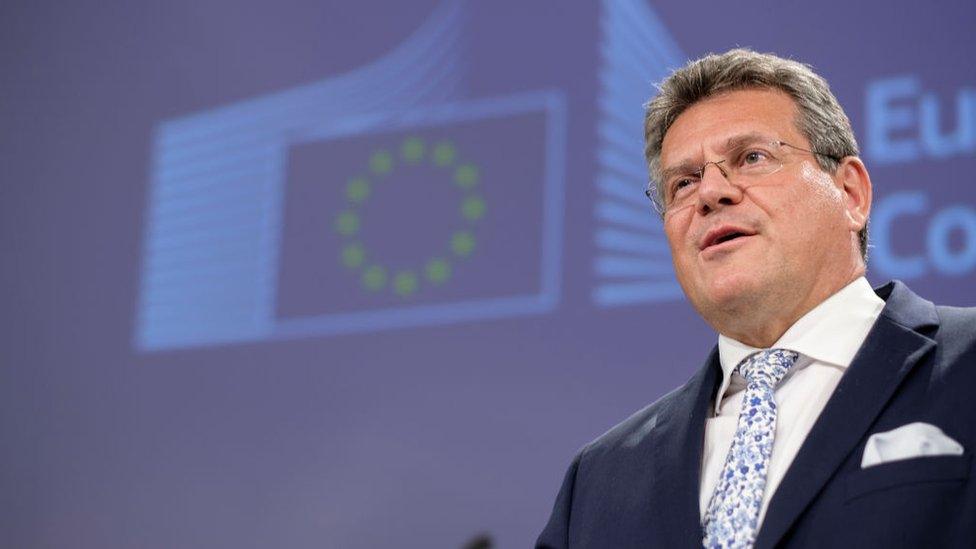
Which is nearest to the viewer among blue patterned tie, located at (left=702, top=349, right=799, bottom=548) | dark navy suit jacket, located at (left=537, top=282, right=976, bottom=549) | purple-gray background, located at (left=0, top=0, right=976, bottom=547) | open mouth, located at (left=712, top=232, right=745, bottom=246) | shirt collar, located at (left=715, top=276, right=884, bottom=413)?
dark navy suit jacket, located at (left=537, top=282, right=976, bottom=549)

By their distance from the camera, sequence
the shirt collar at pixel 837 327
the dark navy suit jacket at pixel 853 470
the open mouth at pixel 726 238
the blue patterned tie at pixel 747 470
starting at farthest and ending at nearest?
the open mouth at pixel 726 238
the shirt collar at pixel 837 327
the blue patterned tie at pixel 747 470
the dark navy suit jacket at pixel 853 470

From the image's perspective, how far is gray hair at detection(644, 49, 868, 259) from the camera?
1.67 m

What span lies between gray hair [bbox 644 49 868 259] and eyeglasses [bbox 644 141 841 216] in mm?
27

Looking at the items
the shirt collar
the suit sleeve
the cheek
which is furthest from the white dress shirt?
the suit sleeve

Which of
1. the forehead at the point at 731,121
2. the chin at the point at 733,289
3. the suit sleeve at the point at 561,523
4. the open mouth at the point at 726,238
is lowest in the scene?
the suit sleeve at the point at 561,523

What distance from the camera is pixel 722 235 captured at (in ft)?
5.24

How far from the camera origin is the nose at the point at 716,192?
1603 millimetres

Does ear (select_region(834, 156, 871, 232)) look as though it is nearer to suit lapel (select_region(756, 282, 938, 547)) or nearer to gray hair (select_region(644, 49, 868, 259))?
gray hair (select_region(644, 49, 868, 259))

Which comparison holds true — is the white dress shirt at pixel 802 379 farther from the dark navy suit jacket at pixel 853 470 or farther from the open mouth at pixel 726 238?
the open mouth at pixel 726 238

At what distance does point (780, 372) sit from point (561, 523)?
347mm

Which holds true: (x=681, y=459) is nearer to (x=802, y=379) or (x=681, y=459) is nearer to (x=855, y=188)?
(x=802, y=379)

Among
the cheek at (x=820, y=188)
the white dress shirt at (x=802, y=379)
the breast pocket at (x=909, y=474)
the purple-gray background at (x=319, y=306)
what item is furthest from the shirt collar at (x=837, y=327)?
the purple-gray background at (x=319, y=306)

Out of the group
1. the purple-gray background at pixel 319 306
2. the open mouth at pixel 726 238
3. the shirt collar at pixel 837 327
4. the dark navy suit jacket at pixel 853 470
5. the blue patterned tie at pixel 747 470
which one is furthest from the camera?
the purple-gray background at pixel 319 306

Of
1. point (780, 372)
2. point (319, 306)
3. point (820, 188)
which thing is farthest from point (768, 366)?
point (319, 306)
